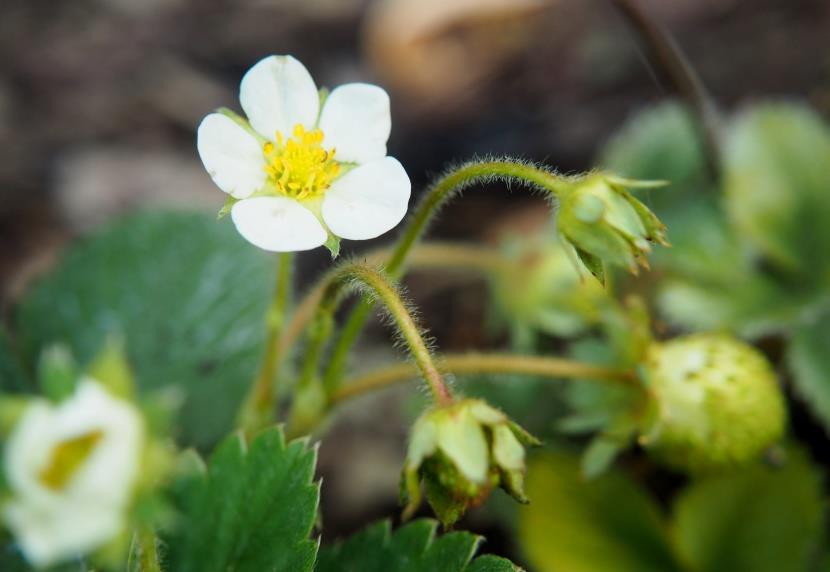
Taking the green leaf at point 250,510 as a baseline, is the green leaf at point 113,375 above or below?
above

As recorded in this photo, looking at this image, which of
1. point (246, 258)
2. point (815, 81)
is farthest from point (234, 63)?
point (815, 81)

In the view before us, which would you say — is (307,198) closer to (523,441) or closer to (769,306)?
(523,441)

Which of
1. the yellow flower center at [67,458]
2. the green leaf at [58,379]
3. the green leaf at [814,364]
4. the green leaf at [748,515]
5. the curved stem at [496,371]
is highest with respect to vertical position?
the green leaf at [58,379]

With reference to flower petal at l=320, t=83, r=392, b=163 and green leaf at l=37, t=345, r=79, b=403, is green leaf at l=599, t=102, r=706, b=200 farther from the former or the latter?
green leaf at l=37, t=345, r=79, b=403

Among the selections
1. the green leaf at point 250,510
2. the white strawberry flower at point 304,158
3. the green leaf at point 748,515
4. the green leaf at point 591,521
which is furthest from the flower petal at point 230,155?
the green leaf at point 748,515

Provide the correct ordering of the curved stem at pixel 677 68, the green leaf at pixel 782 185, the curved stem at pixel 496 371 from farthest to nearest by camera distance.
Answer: the green leaf at pixel 782 185 → the curved stem at pixel 677 68 → the curved stem at pixel 496 371

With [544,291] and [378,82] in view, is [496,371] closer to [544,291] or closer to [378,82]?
[544,291]

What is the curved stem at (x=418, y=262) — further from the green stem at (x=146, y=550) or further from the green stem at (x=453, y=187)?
the green stem at (x=146, y=550)
